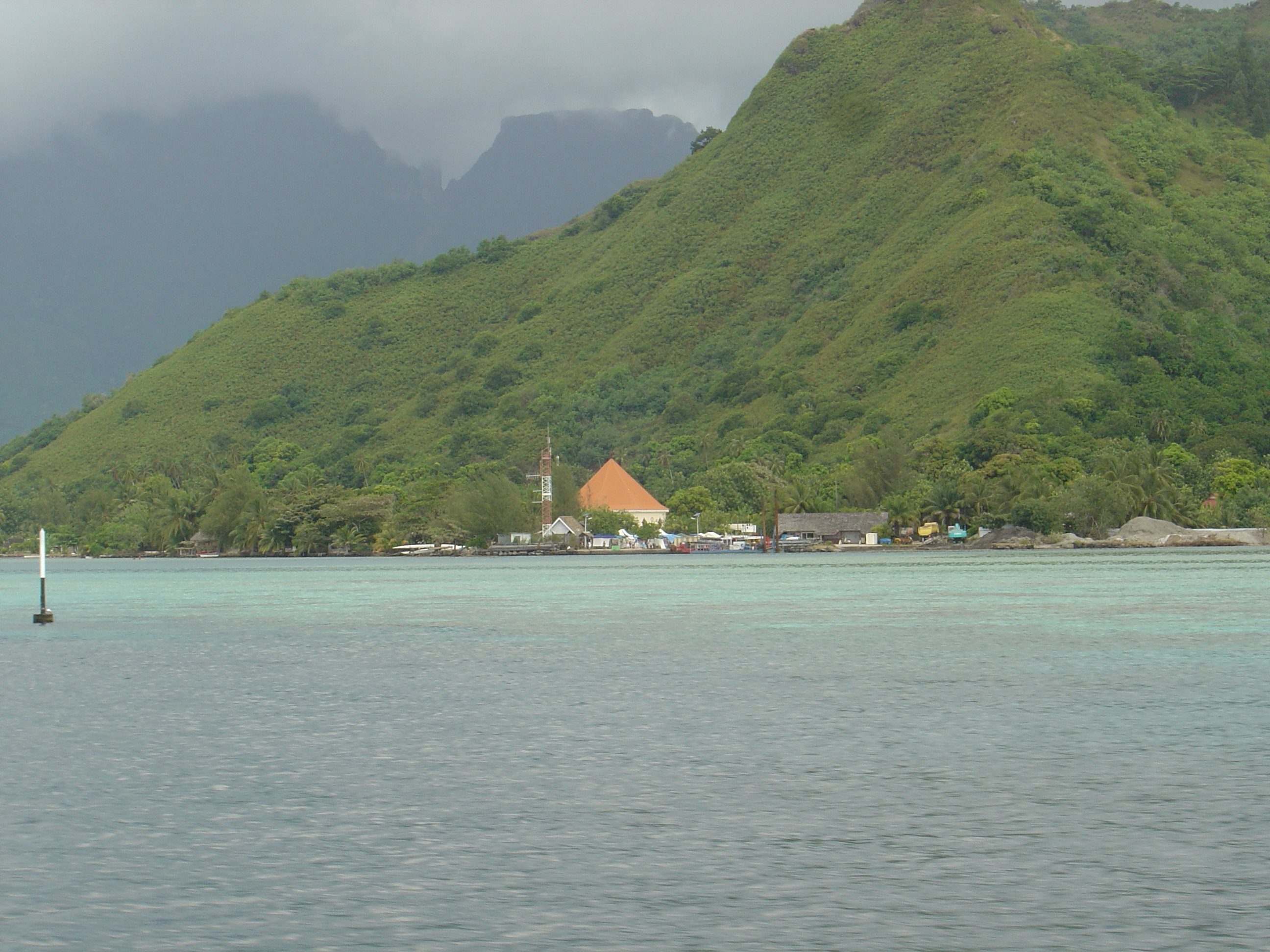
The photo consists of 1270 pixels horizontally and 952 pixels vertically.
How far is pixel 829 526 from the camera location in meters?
144

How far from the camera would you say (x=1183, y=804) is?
42.1ft

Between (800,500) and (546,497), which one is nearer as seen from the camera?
(800,500)

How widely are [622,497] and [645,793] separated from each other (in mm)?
158103

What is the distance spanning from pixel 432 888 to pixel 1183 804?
7.02m

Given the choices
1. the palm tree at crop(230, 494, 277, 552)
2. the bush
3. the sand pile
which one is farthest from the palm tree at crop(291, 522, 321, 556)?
the sand pile

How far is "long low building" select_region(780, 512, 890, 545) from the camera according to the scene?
464 ft

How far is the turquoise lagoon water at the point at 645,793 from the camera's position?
941cm

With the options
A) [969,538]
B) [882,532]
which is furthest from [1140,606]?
[882,532]

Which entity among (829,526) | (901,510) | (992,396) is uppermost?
(992,396)

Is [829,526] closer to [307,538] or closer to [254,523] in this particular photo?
[307,538]

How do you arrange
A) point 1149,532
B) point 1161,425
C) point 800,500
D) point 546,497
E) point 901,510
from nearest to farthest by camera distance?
point 1149,532 → point 1161,425 → point 901,510 → point 800,500 → point 546,497

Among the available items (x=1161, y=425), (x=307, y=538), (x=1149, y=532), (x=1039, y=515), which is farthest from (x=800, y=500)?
(x=307, y=538)

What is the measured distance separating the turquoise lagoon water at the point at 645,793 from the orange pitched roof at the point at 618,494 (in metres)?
137

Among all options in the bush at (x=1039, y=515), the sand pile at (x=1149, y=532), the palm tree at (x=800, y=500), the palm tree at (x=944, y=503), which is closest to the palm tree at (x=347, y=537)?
the palm tree at (x=800, y=500)
